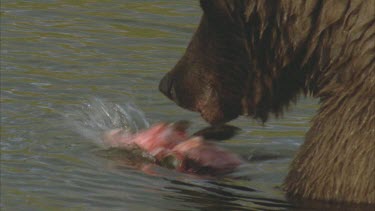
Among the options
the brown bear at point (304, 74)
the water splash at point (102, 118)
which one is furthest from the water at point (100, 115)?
the brown bear at point (304, 74)

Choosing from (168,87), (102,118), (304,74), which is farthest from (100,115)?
(304,74)

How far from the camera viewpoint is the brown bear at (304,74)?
280 inches

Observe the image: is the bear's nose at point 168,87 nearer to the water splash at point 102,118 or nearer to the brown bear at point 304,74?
the brown bear at point 304,74

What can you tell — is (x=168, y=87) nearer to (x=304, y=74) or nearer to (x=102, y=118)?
(x=304, y=74)

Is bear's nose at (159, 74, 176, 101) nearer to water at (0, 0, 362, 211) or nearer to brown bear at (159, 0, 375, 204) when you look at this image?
brown bear at (159, 0, 375, 204)

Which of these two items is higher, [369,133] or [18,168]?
[369,133]

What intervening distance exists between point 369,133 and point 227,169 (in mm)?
1458

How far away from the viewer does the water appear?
7.75 m

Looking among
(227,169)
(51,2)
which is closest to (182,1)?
(51,2)

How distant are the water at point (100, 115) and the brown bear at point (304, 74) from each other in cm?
37

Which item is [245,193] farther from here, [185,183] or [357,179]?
[357,179]

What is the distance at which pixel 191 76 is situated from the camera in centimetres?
812

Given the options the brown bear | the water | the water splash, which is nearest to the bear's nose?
the brown bear

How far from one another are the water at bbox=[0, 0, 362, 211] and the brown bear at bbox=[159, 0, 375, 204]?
14.5 inches
